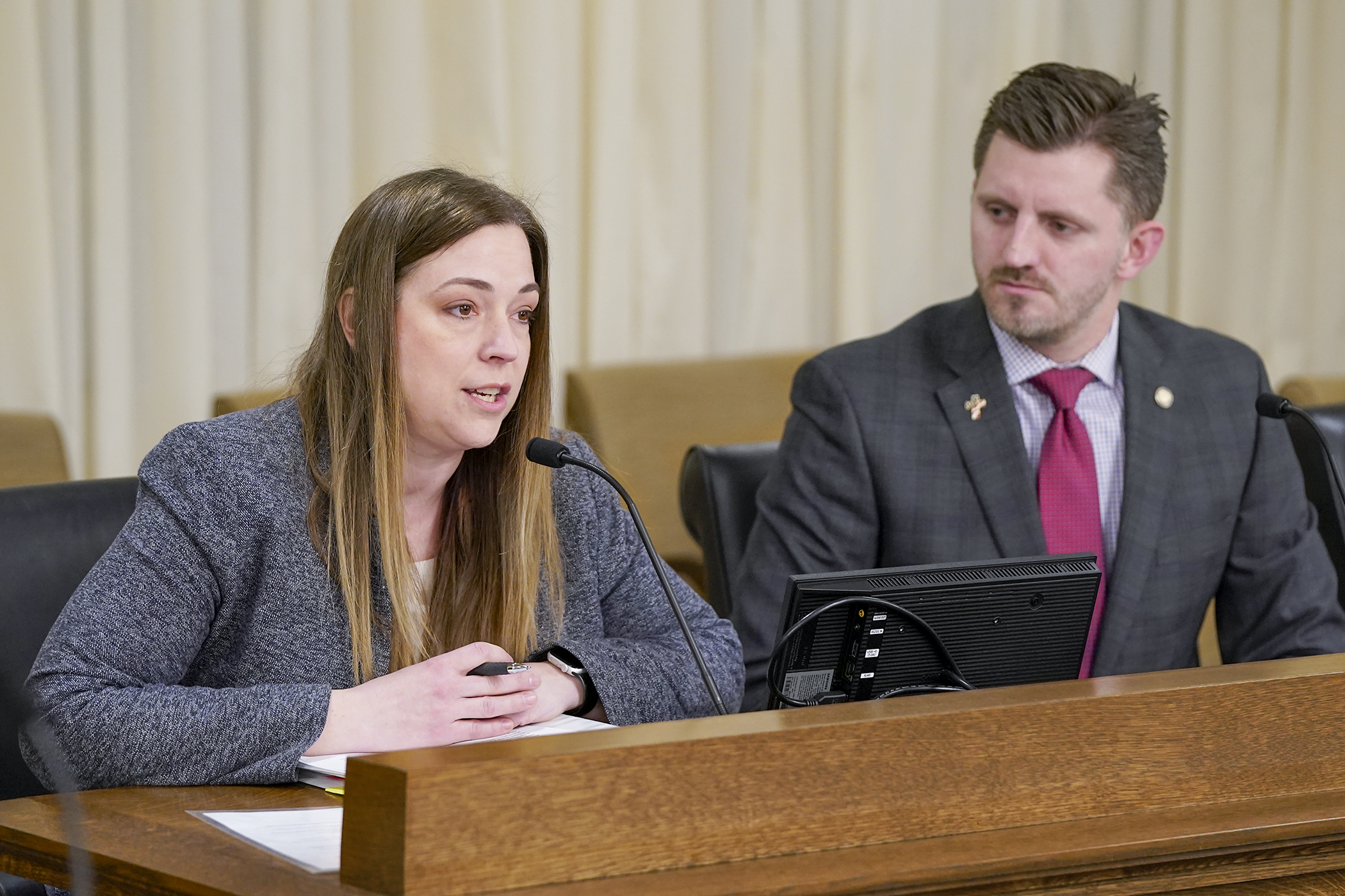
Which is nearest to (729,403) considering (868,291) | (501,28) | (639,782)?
(868,291)

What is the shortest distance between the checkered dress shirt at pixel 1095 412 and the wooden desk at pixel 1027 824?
1.02 metres

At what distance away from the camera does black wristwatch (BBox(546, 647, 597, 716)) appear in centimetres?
168

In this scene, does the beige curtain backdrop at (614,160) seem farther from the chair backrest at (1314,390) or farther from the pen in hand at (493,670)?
the pen in hand at (493,670)

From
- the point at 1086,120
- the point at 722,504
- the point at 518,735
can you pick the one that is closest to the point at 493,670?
the point at 518,735

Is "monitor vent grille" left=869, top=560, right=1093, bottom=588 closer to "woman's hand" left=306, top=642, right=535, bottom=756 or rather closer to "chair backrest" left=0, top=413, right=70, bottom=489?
"woman's hand" left=306, top=642, right=535, bottom=756

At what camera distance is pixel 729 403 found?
3.45m

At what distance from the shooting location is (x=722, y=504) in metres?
2.38

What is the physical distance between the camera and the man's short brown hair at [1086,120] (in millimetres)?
2295

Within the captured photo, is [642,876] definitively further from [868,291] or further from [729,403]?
[868,291]

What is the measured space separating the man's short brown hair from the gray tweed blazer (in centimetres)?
89

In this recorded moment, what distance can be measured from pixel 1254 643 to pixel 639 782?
162 cm

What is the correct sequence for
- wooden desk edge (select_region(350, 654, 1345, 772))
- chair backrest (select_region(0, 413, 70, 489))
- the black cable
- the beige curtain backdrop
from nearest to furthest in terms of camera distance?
wooden desk edge (select_region(350, 654, 1345, 772))
the black cable
chair backrest (select_region(0, 413, 70, 489))
the beige curtain backdrop

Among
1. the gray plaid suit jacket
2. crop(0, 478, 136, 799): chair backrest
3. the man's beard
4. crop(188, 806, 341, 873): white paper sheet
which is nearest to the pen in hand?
crop(188, 806, 341, 873): white paper sheet

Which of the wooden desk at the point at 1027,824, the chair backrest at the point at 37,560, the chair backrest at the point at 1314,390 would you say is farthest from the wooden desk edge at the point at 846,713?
the chair backrest at the point at 1314,390
